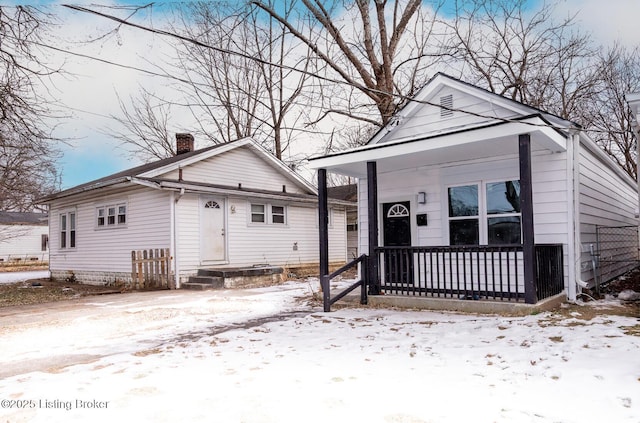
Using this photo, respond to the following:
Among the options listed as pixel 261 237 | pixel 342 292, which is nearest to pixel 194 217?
pixel 261 237

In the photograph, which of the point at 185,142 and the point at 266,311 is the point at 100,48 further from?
the point at 185,142

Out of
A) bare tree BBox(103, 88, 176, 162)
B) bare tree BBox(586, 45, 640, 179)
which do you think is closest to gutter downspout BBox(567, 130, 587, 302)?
bare tree BBox(586, 45, 640, 179)

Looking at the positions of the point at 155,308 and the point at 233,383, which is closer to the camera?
the point at 233,383

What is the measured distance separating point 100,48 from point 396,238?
21.6ft

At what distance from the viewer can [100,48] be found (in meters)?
6.64

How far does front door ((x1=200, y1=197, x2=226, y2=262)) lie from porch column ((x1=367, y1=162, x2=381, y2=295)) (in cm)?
698

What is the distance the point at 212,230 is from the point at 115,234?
11.3 ft

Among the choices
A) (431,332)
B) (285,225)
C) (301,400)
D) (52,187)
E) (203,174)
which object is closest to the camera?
(301,400)

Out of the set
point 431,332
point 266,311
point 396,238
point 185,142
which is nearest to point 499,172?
point 396,238

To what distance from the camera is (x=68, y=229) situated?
1720 cm

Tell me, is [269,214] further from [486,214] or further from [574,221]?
[574,221]

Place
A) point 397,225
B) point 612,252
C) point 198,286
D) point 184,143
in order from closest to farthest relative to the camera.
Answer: point 397,225 → point 612,252 → point 198,286 → point 184,143

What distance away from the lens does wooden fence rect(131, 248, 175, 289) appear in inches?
508

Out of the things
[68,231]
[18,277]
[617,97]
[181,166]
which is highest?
[617,97]
